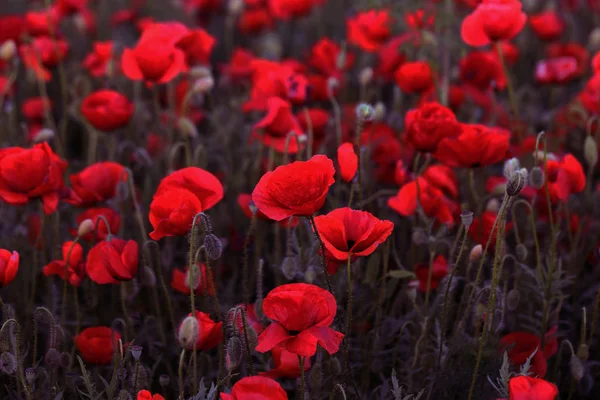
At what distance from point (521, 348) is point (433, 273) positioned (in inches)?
9.5

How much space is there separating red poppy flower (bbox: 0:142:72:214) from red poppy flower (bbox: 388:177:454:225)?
664mm

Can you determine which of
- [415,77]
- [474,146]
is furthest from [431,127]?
[415,77]

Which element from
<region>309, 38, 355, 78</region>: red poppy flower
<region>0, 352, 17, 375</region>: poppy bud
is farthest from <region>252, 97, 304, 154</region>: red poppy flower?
<region>0, 352, 17, 375</region>: poppy bud

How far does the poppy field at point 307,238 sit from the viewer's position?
1.25 m

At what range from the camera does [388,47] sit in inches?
96.3

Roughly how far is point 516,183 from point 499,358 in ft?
1.27

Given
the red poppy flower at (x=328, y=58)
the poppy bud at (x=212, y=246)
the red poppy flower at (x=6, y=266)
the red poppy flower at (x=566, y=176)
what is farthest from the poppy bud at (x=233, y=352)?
the red poppy flower at (x=328, y=58)

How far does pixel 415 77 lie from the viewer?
1968mm

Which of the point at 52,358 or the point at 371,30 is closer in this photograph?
the point at 52,358

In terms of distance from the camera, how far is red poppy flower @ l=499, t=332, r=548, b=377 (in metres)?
1.43

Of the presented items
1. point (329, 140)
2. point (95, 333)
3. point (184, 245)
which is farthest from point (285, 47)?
point (95, 333)

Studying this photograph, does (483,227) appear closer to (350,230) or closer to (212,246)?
(350,230)

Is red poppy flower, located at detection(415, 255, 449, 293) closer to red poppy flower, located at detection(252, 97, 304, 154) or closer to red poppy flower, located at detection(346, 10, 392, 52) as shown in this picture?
red poppy flower, located at detection(252, 97, 304, 154)

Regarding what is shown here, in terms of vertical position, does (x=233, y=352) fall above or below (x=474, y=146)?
below
